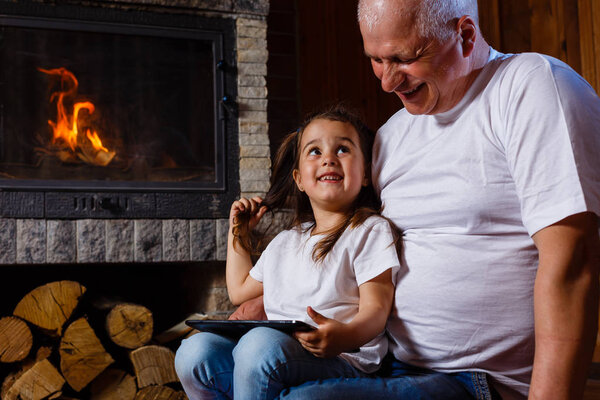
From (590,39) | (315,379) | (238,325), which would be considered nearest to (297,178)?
(238,325)

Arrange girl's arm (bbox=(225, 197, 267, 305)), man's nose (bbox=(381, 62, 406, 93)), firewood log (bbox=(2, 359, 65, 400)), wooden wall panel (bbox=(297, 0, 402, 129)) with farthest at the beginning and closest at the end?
wooden wall panel (bbox=(297, 0, 402, 129)) < firewood log (bbox=(2, 359, 65, 400)) < girl's arm (bbox=(225, 197, 267, 305)) < man's nose (bbox=(381, 62, 406, 93))

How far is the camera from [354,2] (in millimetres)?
3127

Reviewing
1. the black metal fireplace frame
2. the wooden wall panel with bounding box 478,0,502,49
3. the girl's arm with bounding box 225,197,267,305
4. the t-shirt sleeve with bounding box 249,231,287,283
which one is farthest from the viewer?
the wooden wall panel with bounding box 478,0,502,49

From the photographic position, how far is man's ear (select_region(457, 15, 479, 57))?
98 centimetres

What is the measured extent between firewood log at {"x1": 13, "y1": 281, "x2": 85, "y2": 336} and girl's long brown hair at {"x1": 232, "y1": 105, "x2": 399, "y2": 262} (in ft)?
2.32

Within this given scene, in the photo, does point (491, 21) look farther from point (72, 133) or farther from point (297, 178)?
point (72, 133)

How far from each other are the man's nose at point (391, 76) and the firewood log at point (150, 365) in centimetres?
123

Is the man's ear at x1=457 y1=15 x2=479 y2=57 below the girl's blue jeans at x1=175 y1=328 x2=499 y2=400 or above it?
above

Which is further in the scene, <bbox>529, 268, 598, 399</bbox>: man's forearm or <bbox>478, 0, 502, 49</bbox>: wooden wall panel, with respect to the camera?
<bbox>478, 0, 502, 49</bbox>: wooden wall panel

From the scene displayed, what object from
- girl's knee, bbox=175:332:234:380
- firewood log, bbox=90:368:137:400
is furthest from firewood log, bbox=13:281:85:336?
girl's knee, bbox=175:332:234:380

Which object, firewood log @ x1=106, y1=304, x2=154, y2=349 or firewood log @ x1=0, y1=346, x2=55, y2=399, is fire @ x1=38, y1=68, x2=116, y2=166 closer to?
firewood log @ x1=106, y1=304, x2=154, y2=349

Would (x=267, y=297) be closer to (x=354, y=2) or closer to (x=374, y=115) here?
(x=374, y=115)

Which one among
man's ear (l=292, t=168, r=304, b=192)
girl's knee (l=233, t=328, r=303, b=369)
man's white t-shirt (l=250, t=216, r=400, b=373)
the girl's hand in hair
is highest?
man's ear (l=292, t=168, r=304, b=192)

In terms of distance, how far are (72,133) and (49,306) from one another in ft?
1.87
